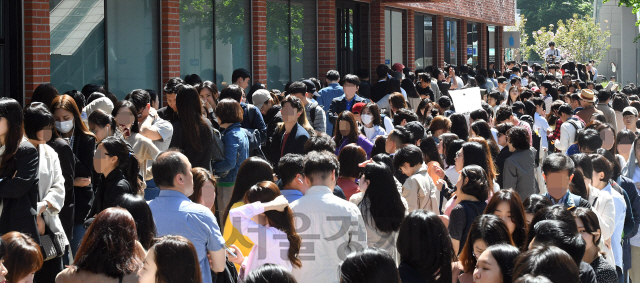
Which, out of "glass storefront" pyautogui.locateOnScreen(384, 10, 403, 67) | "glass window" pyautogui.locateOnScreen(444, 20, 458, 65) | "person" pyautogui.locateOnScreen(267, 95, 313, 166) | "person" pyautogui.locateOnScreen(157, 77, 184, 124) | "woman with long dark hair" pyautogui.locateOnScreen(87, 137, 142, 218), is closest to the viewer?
"woman with long dark hair" pyautogui.locateOnScreen(87, 137, 142, 218)

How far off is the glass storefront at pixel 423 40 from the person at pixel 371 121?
14627 millimetres

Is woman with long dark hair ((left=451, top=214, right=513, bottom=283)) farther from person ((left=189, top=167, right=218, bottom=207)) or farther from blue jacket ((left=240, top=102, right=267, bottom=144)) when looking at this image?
blue jacket ((left=240, top=102, right=267, bottom=144))

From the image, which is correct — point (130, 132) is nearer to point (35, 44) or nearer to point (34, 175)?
point (34, 175)

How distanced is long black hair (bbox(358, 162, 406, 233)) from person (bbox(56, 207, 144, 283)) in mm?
2081

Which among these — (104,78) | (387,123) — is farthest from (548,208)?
(104,78)

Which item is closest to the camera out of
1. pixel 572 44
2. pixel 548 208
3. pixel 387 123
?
pixel 548 208

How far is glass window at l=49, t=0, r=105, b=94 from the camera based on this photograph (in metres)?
10.0

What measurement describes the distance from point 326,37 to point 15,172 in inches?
458

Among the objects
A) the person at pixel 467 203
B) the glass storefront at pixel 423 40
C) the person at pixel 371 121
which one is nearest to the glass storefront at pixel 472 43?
the glass storefront at pixel 423 40

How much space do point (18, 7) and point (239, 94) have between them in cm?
306

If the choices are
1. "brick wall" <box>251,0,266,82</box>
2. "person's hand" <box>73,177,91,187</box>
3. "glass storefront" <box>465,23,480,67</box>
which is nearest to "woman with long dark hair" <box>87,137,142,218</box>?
"person's hand" <box>73,177,91,187</box>

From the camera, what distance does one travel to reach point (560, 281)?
359 cm

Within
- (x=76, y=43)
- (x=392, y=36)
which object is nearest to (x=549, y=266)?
(x=76, y=43)

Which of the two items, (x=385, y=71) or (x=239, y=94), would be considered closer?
(x=239, y=94)
